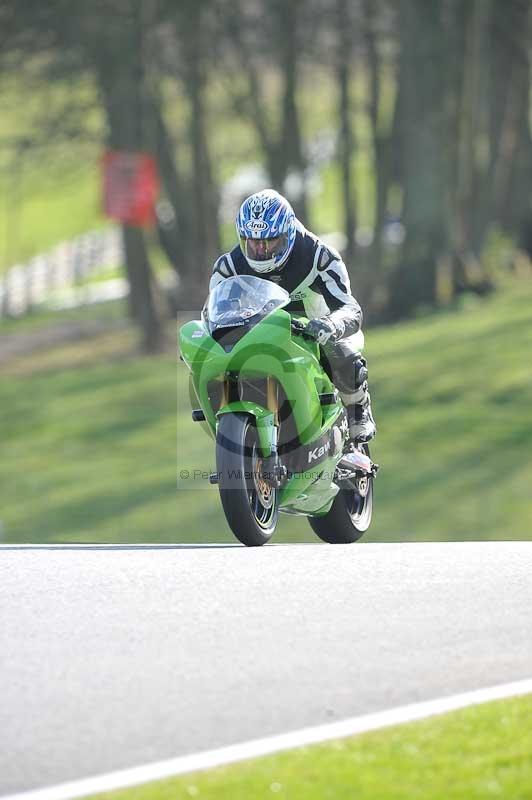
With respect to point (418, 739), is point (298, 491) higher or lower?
lower

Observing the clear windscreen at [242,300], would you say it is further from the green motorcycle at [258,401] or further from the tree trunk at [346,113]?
the tree trunk at [346,113]

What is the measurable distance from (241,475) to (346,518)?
198cm

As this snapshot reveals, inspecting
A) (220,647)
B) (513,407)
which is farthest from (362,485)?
(513,407)

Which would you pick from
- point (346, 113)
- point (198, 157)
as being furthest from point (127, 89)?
point (346, 113)

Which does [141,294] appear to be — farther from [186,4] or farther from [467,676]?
[467,676]

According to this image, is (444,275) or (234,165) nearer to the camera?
(444,275)

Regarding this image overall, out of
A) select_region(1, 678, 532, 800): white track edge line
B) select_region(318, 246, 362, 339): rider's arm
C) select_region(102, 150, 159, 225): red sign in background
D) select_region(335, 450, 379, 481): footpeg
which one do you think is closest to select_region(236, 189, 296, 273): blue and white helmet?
select_region(318, 246, 362, 339): rider's arm

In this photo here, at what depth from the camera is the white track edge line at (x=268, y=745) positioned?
5.32 meters

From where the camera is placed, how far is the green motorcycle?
31.0ft

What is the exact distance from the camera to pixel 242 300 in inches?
377

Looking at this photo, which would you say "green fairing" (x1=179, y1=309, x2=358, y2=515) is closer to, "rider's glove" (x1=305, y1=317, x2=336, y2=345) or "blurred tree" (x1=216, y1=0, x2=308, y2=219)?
"rider's glove" (x1=305, y1=317, x2=336, y2=345)

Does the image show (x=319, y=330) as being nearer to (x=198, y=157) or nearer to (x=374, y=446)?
(x=374, y=446)

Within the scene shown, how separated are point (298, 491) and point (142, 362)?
23755 millimetres

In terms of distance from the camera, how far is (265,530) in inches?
391
